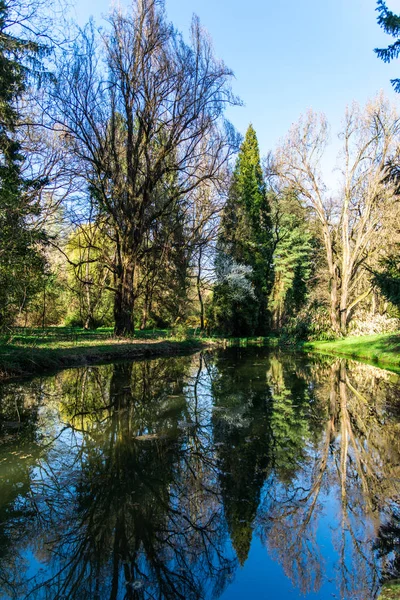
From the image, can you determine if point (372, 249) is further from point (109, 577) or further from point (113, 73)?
point (109, 577)

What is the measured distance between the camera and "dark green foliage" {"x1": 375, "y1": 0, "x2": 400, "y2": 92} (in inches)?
348

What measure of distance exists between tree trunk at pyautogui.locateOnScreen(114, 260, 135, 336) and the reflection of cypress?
9.09 meters

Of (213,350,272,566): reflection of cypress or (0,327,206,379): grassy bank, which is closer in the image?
(213,350,272,566): reflection of cypress

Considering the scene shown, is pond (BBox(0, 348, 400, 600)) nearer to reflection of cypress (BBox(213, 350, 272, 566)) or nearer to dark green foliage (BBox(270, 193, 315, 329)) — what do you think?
reflection of cypress (BBox(213, 350, 272, 566))

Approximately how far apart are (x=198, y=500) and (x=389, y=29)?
10350 mm

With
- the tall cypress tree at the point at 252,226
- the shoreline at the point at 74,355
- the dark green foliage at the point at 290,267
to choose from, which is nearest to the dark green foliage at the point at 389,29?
the shoreline at the point at 74,355

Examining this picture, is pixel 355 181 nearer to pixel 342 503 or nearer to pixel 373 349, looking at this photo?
pixel 373 349

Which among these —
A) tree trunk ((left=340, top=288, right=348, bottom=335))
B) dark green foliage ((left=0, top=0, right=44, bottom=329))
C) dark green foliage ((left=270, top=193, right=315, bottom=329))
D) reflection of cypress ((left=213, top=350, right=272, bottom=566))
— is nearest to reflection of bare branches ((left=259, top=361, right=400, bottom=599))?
reflection of cypress ((left=213, top=350, right=272, bottom=566))

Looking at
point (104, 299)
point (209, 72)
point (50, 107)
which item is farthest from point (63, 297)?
point (209, 72)

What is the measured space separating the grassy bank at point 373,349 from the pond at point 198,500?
6.87m

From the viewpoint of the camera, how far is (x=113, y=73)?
16344 millimetres

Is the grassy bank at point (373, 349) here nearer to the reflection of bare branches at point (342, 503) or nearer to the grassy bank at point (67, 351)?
the grassy bank at point (67, 351)

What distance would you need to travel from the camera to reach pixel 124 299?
17562mm

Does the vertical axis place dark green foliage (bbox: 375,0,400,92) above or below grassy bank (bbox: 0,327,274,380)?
above
